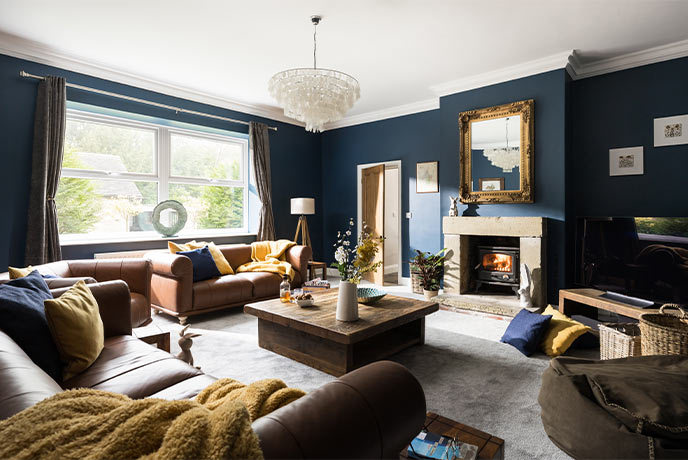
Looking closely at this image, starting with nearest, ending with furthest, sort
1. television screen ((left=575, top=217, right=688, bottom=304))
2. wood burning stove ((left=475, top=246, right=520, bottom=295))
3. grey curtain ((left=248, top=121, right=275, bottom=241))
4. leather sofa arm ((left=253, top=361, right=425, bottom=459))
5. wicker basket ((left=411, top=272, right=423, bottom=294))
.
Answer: leather sofa arm ((left=253, top=361, right=425, bottom=459)), television screen ((left=575, top=217, right=688, bottom=304)), wood burning stove ((left=475, top=246, right=520, bottom=295)), wicker basket ((left=411, top=272, right=423, bottom=294)), grey curtain ((left=248, top=121, right=275, bottom=241))

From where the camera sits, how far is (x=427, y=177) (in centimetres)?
576

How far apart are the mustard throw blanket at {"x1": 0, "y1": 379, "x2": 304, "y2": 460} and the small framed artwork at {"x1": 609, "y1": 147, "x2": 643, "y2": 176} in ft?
16.1

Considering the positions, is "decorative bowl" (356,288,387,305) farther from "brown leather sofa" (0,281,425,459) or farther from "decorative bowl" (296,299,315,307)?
"brown leather sofa" (0,281,425,459)

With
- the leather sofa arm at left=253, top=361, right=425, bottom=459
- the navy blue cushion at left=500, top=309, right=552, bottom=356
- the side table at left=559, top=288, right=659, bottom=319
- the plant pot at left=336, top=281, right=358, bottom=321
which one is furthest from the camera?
the navy blue cushion at left=500, top=309, right=552, bottom=356

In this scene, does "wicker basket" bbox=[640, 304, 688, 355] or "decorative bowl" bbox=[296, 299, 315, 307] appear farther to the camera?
"decorative bowl" bbox=[296, 299, 315, 307]

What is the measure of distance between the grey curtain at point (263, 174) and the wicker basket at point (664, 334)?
4.87 meters

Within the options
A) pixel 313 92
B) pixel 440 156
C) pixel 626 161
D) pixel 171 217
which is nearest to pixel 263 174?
pixel 171 217

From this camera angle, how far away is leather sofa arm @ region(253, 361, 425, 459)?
74cm

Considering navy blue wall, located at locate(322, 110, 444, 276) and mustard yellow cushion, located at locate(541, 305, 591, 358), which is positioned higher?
navy blue wall, located at locate(322, 110, 444, 276)

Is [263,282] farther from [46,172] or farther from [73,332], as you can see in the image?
[73,332]

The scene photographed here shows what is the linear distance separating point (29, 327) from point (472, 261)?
15.1 ft

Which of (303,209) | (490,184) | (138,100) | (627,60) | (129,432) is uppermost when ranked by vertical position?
Result: (627,60)

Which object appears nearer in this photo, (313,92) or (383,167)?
(313,92)

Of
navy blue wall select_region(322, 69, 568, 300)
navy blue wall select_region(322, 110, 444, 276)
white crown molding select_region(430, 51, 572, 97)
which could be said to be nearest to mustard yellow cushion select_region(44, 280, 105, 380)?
navy blue wall select_region(322, 69, 568, 300)
